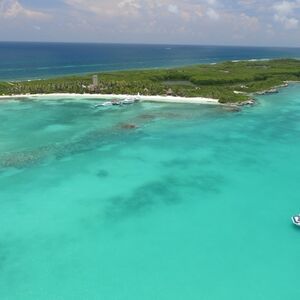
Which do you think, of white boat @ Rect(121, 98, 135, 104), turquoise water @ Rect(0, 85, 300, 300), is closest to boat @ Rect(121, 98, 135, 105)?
white boat @ Rect(121, 98, 135, 104)

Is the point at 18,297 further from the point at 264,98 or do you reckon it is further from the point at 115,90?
the point at 264,98

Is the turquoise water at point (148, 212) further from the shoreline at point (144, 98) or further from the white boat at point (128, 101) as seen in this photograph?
the shoreline at point (144, 98)

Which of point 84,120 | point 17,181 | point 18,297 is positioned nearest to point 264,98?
point 84,120

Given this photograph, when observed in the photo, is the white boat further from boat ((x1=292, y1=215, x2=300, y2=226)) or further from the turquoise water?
boat ((x1=292, y1=215, x2=300, y2=226))

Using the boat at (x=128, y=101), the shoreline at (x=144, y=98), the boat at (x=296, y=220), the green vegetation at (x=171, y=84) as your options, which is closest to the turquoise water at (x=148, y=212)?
the boat at (x=296, y=220)

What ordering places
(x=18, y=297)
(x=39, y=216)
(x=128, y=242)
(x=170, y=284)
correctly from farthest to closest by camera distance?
(x=39, y=216) < (x=128, y=242) < (x=170, y=284) < (x=18, y=297)

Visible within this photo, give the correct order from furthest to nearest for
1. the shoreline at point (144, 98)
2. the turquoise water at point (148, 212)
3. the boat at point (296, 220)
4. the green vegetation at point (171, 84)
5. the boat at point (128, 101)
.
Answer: the green vegetation at point (171, 84)
the shoreline at point (144, 98)
the boat at point (128, 101)
the boat at point (296, 220)
the turquoise water at point (148, 212)
